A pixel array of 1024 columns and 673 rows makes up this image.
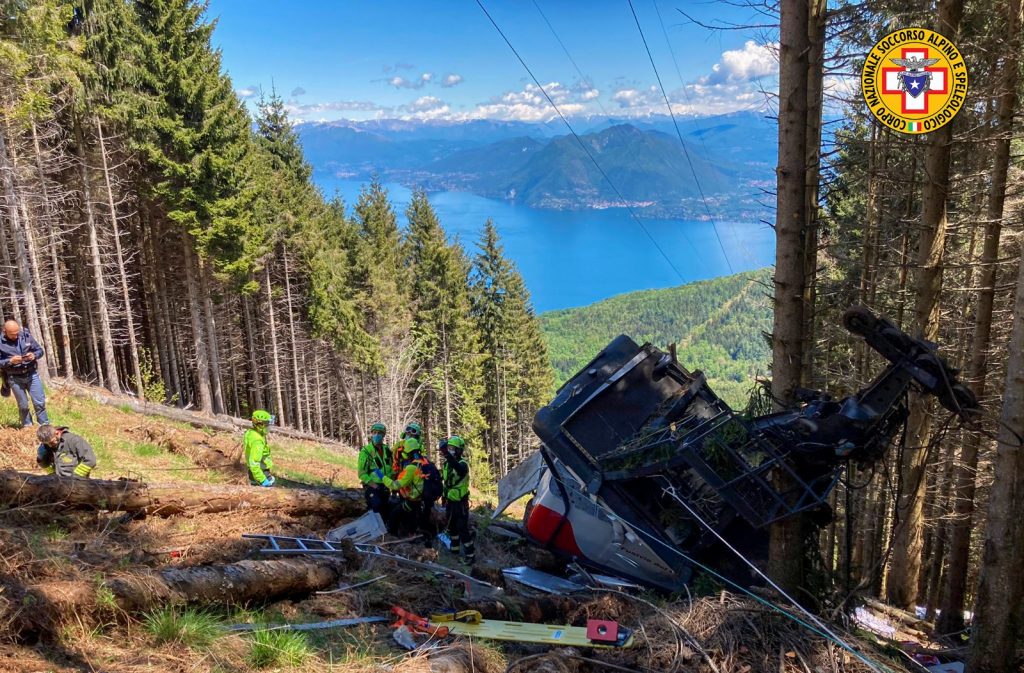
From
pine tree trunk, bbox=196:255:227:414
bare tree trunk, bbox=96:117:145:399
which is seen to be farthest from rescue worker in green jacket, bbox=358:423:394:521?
pine tree trunk, bbox=196:255:227:414

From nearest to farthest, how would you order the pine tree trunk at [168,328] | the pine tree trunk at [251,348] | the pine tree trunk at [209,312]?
the pine tree trunk at [209,312] → the pine tree trunk at [168,328] → the pine tree trunk at [251,348]

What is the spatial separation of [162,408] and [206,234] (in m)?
7.14

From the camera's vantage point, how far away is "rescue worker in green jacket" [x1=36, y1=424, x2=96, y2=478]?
316 inches

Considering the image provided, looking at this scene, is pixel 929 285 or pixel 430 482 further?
pixel 430 482

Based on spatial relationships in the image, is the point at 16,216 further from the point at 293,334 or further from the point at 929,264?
the point at 929,264

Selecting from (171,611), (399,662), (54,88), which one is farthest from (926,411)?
(54,88)

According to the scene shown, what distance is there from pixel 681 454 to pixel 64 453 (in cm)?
788

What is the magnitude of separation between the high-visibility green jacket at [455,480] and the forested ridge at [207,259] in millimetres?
13549

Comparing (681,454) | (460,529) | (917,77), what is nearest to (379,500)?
(460,529)

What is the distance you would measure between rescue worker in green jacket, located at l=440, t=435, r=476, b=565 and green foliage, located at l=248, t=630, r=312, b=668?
490 centimetres

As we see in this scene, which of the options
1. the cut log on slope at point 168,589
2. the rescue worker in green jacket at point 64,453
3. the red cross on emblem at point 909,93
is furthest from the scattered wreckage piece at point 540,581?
the red cross on emblem at point 909,93

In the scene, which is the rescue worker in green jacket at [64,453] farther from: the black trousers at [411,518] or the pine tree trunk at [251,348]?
the pine tree trunk at [251,348]

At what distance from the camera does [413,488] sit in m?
8.97

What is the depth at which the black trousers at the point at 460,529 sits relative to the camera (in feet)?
29.5
